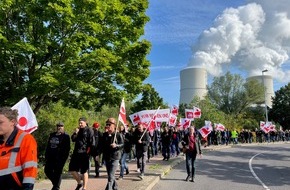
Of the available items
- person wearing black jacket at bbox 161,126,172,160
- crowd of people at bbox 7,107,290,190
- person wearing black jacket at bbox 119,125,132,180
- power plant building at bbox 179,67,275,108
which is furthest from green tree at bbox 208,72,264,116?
person wearing black jacket at bbox 119,125,132,180

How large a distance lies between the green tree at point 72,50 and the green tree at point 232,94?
215 ft

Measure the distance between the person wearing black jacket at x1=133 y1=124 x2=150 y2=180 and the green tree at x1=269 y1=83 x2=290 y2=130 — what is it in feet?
210

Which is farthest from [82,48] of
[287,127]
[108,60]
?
[287,127]

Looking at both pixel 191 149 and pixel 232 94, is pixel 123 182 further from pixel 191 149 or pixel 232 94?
pixel 232 94

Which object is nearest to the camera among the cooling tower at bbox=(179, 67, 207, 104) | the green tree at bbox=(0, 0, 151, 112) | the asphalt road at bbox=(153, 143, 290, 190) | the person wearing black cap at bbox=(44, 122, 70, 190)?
the person wearing black cap at bbox=(44, 122, 70, 190)

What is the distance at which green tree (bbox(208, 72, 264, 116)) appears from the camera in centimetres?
8169

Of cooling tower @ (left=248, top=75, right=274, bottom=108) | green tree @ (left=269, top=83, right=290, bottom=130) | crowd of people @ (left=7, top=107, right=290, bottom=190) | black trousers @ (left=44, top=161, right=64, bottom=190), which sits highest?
cooling tower @ (left=248, top=75, right=274, bottom=108)

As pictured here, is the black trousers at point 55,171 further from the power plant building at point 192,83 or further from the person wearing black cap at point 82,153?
the power plant building at point 192,83

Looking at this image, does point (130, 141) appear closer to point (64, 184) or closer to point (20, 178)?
point (64, 184)

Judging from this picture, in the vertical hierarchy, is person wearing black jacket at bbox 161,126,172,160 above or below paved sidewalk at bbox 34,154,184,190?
above

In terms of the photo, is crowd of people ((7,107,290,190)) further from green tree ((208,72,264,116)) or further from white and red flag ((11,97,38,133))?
green tree ((208,72,264,116))

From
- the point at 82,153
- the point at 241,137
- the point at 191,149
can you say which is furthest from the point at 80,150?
the point at 241,137

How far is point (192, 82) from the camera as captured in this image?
60.6 meters

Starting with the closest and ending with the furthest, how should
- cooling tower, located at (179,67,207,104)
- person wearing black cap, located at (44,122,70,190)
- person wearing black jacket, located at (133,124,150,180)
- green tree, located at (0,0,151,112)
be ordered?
person wearing black cap, located at (44,122,70,190) → person wearing black jacket, located at (133,124,150,180) → green tree, located at (0,0,151,112) → cooling tower, located at (179,67,207,104)
